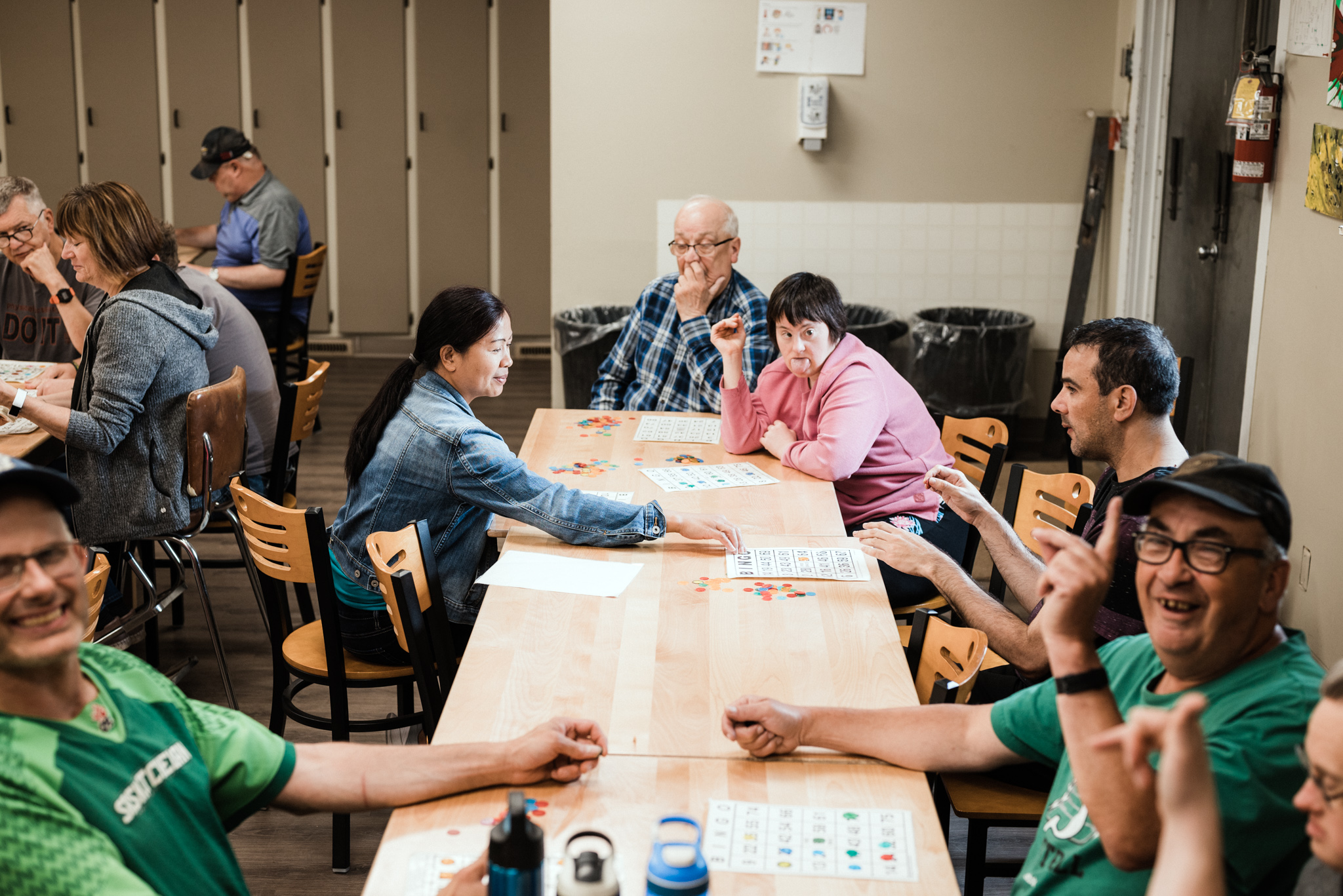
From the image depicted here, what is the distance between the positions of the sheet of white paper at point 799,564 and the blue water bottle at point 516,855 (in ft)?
4.11

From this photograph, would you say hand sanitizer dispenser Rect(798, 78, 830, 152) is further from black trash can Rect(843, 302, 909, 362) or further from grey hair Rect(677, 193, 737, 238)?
grey hair Rect(677, 193, 737, 238)

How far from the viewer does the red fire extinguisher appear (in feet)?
12.7

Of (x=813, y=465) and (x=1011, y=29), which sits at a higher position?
(x=1011, y=29)

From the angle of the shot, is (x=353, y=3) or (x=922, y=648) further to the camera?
(x=353, y=3)

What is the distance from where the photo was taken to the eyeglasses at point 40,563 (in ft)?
4.32

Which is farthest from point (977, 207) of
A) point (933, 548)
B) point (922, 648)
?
point (922, 648)

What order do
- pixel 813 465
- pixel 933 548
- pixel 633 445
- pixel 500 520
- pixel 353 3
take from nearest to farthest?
pixel 933 548
pixel 500 520
pixel 813 465
pixel 633 445
pixel 353 3

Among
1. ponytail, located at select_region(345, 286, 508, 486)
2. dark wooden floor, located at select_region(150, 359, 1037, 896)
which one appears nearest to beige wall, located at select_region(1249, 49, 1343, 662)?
dark wooden floor, located at select_region(150, 359, 1037, 896)

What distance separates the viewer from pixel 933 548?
→ 256 cm

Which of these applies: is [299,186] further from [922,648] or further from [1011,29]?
[922,648]

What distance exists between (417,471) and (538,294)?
5.57 metres

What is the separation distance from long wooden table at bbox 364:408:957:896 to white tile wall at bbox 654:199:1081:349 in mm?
3004

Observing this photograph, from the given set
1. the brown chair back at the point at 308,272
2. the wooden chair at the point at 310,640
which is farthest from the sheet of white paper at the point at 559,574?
the brown chair back at the point at 308,272

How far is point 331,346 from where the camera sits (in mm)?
8242
